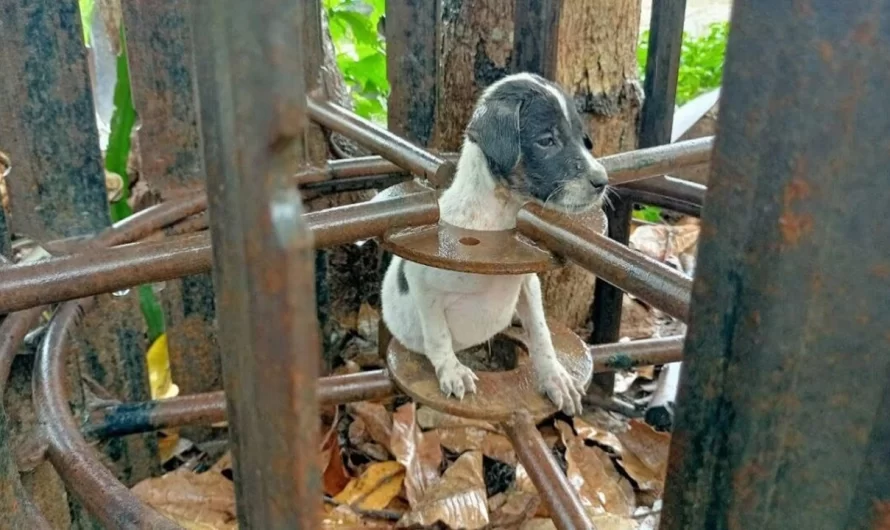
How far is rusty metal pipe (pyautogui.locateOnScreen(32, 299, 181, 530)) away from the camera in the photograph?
1.40 m

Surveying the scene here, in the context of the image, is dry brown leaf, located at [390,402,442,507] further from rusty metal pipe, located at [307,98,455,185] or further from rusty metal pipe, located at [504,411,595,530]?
rusty metal pipe, located at [307,98,455,185]

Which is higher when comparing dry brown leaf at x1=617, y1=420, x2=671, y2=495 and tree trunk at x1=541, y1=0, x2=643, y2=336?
tree trunk at x1=541, y1=0, x2=643, y2=336

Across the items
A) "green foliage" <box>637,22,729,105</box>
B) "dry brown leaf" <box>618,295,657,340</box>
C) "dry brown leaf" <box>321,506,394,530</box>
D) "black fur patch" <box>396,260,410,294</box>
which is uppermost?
"green foliage" <box>637,22,729,105</box>

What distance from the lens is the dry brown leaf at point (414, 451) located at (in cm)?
298

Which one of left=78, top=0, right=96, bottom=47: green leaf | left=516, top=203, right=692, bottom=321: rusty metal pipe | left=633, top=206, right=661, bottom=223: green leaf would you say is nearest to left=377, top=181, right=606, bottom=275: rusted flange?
left=516, top=203, right=692, bottom=321: rusty metal pipe

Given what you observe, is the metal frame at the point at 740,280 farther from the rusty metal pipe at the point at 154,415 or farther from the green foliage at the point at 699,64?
the green foliage at the point at 699,64

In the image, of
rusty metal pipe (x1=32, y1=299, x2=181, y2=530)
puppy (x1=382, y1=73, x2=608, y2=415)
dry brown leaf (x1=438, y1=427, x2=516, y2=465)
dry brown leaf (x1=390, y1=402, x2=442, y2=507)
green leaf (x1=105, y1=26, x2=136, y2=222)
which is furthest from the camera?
green leaf (x1=105, y1=26, x2=136, y2=222)

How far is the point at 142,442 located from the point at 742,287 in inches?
101

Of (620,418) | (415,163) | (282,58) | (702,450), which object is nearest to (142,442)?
(415,163)

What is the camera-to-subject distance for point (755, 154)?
72 centimetres

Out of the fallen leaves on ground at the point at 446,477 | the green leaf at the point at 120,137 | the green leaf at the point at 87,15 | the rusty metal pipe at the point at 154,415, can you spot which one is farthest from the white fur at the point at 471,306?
the green leaf at the point at 87,15

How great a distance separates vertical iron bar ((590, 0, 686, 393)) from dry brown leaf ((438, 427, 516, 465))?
0.57 metres

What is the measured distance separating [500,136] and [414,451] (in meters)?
1.36

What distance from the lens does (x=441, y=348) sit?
231 cm
